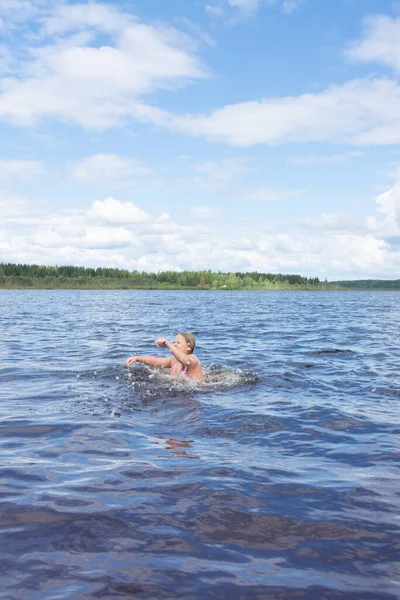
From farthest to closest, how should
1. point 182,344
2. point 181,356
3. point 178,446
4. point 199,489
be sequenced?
point 182,344 → point 181,356 → point 178,446 → point 199,489

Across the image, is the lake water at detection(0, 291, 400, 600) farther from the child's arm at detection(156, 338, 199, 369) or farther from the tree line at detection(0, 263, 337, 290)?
the tree line at detection(0, 263, 337, 290)

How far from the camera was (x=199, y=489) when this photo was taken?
5520mm

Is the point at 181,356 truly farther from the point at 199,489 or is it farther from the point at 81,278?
the point at 81,278

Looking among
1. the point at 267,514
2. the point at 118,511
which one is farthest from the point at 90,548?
the point at 267,514

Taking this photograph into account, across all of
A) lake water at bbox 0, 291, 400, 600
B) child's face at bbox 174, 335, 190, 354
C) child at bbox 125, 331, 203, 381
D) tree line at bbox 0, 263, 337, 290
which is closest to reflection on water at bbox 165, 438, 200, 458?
lake water at bbox 0, 291, 400, 600

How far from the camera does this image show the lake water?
154 inches

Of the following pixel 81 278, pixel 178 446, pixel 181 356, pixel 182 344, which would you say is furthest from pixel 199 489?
pixel 81 278

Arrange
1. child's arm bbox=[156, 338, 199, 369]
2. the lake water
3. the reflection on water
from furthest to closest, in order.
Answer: child's arm bbox=[156, 338, 199, 369] < the reflection on water < the lake water

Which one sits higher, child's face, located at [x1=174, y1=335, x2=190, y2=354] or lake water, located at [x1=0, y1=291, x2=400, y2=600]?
child's face, located at [x1=174, y1=335, x2=190, y2=354]

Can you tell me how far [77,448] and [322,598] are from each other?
4.07 metres

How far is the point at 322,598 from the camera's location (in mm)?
3670

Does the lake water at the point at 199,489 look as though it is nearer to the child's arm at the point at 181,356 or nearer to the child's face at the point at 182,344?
the child's arm at the point at 181,356

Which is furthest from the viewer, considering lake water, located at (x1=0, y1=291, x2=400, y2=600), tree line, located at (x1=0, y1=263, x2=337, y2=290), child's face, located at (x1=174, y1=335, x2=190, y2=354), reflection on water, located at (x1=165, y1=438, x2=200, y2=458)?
tree line, located at (x1=0, y1=263, x2=337, y2=290)

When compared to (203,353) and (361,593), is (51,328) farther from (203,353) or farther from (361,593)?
(361,593)
